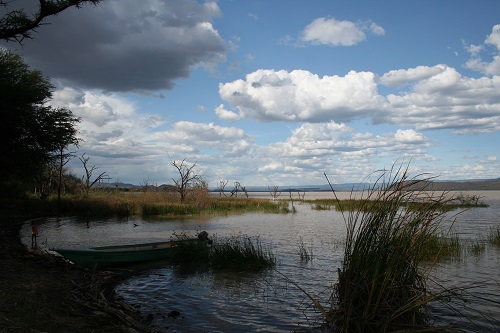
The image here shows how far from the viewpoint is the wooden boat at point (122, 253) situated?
13.8 meters

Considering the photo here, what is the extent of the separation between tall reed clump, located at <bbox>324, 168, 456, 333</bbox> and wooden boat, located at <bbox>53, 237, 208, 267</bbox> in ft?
29.7

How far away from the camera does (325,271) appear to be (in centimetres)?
1430

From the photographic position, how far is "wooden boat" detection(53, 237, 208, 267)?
45.1ft

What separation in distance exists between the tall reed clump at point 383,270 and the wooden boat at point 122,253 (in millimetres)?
9042

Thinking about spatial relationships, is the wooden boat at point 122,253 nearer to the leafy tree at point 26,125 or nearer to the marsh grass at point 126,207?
the leafy tree at point 26,125

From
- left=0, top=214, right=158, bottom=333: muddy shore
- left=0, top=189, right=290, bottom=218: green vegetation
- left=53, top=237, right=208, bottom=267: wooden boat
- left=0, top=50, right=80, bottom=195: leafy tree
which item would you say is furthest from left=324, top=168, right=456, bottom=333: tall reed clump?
left=0, top=189, right=290, bottom=218: green vegetation

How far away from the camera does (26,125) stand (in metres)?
24.1

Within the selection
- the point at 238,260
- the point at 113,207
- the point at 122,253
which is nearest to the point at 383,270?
the point at 238,260

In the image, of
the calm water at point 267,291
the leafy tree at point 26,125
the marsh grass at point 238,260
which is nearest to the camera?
the calm water at point 267,291

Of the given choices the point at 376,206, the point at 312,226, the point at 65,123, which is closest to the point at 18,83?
the point at 65,123

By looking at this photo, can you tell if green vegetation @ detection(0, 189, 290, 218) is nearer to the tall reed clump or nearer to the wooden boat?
the wooden boat

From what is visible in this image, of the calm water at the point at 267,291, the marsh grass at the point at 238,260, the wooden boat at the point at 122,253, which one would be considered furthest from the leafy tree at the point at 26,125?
the marsh grass at the point at 238,260

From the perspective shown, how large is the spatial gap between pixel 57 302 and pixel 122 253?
653 centimetres

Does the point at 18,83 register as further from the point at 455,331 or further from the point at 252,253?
the point at 455,331
